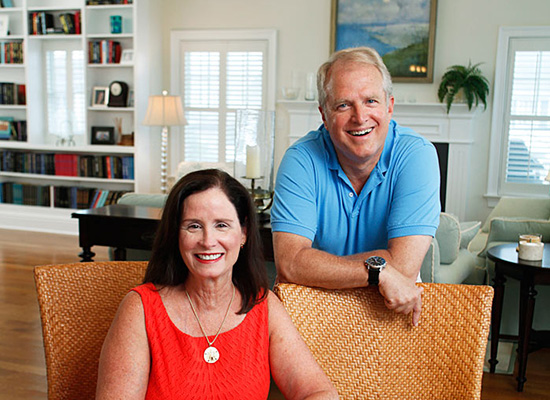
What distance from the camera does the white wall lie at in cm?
614

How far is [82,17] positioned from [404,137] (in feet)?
19.4

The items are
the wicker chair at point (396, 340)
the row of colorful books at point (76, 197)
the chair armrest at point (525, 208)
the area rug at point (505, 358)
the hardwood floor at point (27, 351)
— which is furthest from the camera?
the row of colorful books at point (76, 197)

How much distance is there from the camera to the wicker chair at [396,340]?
142 cm

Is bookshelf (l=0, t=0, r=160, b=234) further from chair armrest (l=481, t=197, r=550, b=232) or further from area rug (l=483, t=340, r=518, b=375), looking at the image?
area rug (l=483, t=340, r=518, b=375)

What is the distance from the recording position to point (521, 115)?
618 centimetres

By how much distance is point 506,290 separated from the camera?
3502 mm

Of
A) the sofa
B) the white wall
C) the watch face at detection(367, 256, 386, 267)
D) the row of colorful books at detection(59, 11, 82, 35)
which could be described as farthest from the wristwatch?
the row of colorful books at detection(59, 11, 82, 35)

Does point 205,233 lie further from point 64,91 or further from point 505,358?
point 64,91

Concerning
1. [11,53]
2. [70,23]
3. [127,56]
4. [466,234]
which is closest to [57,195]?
[11,53]

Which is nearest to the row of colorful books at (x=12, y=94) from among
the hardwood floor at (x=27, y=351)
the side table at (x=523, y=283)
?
the hardwood floor at (x=27, y=351)

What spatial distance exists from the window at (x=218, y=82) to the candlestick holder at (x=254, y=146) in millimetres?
3798

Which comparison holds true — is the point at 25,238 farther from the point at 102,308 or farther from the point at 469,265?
the point at 102,308

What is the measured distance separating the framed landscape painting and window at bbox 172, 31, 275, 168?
91 cm

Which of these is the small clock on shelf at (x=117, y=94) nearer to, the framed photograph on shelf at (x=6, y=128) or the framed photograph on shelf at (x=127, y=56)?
the framed photograph on shelf at (x=127, y=56)
